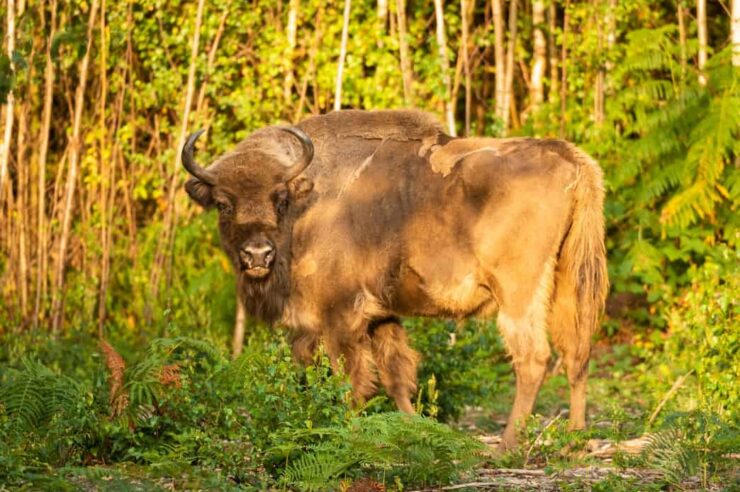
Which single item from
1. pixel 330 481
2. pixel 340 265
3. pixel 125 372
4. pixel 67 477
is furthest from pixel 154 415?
pixel 340 265

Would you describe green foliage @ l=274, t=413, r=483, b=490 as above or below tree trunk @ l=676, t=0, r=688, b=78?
below

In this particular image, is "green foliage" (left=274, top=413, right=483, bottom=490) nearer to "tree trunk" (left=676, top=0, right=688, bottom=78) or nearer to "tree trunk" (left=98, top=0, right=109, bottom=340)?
"tree trunk" (left=98, top=0, right=109, bottom=340)

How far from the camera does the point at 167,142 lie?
612 inches

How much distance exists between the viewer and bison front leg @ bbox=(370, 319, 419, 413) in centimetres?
923

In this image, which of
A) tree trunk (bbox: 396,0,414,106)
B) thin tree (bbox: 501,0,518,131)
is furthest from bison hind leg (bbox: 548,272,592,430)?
thin tree (bbox: 501,0,518,131)

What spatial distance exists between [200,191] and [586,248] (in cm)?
302

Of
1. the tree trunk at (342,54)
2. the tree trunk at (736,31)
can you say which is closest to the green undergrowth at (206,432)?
the tree trunk at (342,54)

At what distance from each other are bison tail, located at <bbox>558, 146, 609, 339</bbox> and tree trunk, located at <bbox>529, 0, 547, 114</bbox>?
21.4 ft

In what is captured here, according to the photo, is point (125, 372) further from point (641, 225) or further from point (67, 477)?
point (641, 225)

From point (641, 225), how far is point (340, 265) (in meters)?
5.77

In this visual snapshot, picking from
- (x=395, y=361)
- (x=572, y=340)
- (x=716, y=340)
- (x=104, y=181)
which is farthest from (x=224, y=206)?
(x=104, y=181)

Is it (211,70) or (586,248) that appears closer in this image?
(586,248)

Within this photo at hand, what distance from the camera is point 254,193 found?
8805 mm

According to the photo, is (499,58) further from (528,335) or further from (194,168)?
(528,335)
